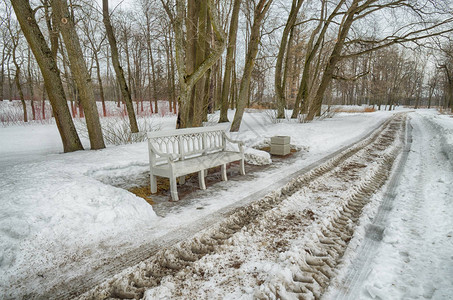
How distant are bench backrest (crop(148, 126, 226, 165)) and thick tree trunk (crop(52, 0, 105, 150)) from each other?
261 cm

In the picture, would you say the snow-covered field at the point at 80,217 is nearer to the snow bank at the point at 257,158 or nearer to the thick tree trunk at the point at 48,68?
the snow bank at the point at 257,158

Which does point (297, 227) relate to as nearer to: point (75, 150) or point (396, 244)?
point (396, 244)

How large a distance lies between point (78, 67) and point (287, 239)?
6.37m

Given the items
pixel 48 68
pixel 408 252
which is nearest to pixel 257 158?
pixel 408 252

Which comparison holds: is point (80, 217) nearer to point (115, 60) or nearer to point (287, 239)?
point (287, 239)

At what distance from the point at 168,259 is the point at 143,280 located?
338 millimetres

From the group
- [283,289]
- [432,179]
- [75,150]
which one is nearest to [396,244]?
[283,289]

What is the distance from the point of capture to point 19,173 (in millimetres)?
3902

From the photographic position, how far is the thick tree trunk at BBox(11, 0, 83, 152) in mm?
5477

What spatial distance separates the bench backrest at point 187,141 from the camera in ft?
13.9

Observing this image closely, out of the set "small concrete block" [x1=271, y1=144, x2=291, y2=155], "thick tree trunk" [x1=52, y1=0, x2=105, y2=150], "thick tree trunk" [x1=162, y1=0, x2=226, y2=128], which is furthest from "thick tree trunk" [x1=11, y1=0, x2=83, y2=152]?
"small concrete block" [x1=271, y1=144, x2=291, y2=155]

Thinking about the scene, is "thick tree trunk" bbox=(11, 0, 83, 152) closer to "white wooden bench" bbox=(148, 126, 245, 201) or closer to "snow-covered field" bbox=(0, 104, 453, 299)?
"snow-covered field" bbox=(0, 104, 453, 299)

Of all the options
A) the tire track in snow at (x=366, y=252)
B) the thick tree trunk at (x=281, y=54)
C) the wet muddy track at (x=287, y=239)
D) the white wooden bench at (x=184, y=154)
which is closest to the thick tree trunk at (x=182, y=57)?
the white wooden bench at (x=184, y=154)

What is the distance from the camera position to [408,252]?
2.52 meters
